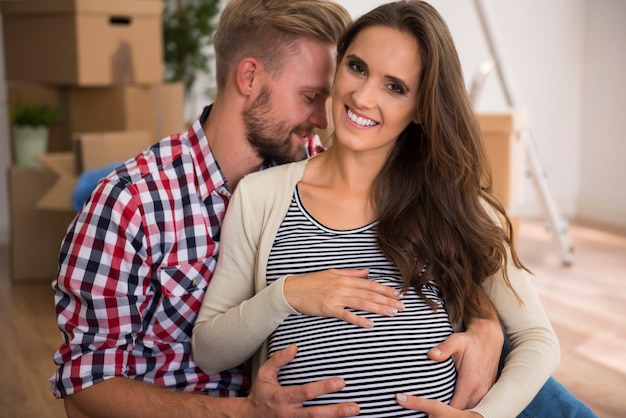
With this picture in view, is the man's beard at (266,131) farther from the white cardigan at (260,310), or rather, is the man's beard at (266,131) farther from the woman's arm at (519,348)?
the woman's arm at (519,348)

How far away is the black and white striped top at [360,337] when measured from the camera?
135cm

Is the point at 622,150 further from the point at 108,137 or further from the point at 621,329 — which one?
the point at 108,137

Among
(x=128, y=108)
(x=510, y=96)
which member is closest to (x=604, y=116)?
(x=510, y=96)

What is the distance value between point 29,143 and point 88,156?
57cm

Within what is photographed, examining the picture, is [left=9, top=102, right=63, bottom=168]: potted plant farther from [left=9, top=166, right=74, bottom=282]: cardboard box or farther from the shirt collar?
the shirt collar

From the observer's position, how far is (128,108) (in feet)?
Result: 12.2

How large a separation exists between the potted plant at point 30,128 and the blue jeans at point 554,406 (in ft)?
9.20

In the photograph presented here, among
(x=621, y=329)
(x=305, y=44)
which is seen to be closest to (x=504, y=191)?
(x=621, y=329)

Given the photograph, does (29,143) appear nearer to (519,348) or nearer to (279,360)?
(279,360)

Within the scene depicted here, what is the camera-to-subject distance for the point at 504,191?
141 inches

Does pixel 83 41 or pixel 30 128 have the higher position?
pixel 83 41

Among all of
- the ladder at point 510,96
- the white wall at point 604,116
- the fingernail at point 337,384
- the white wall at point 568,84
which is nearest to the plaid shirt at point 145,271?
the fingernail at point 337,384

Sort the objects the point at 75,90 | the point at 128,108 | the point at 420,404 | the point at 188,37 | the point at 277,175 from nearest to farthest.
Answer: the point at 420,404 < the point at 277,175 < the point at 128,108 < the point at 75,90 < the point at 188,37

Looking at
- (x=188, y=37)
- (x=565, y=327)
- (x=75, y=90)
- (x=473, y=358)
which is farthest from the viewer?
(x=188, y=37)
